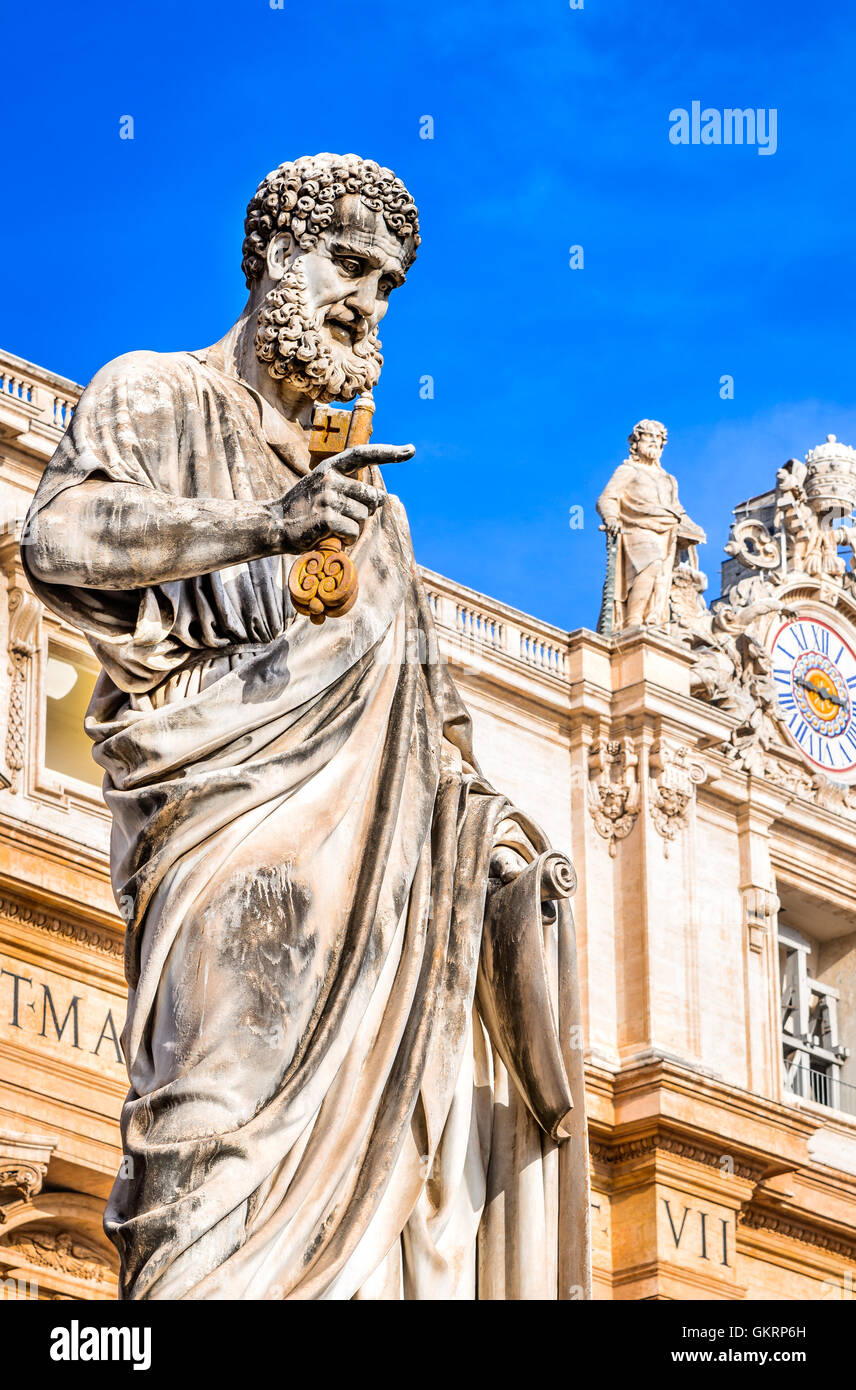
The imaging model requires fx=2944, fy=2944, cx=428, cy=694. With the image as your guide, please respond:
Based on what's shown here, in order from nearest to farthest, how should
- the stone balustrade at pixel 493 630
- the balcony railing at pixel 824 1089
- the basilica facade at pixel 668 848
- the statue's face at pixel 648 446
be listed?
the basilica facade at pixel 668 848, the stone balustrade at pixel 493 630, the balcony railing at pixel 824 1089, the statue's face at pixel 648 446

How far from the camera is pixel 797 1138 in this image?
22703 mm

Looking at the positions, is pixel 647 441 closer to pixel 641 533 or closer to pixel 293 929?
pixel 641 533

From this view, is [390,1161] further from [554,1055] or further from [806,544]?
[806,544]

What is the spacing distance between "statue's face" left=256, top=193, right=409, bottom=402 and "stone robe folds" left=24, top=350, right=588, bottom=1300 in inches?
4.0

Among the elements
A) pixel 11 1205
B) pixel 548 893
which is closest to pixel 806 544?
pixel 11 1205

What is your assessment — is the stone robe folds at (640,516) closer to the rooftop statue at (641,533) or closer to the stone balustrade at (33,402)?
the rooftop statue at (641,533)

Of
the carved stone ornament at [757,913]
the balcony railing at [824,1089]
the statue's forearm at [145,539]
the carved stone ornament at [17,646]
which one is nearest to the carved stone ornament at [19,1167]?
the carved stone ornament at [17,646]

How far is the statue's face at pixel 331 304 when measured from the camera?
377 cm

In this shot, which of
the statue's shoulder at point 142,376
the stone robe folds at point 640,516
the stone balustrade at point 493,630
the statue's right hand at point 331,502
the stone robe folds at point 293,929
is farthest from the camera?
the stone robe folds at point 640,516

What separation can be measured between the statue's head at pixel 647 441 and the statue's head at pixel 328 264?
21.1m

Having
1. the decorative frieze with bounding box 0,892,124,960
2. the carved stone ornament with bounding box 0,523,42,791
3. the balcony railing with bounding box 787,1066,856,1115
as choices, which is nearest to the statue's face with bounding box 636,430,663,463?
the balcony railing with bounding box 787,1066,856,1115

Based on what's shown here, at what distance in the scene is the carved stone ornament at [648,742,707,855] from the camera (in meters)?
23.6

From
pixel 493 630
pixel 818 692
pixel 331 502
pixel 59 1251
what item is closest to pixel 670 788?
pixel 493 630

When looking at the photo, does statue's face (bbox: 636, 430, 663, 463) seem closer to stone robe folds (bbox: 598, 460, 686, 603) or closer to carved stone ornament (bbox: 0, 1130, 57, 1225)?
stone robe folds (bbox: 598, 460, 686, 603)
